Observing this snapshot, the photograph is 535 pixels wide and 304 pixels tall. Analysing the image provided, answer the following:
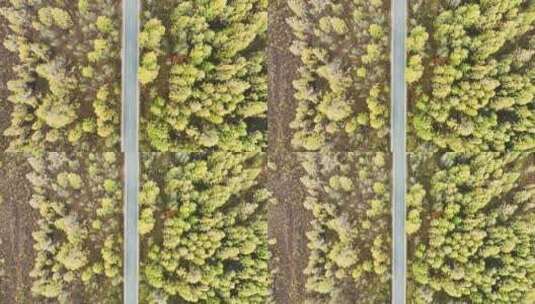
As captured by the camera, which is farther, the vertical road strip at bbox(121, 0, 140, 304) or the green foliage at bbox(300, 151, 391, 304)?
the green foliage at bbox(300, 151, 391, 304)

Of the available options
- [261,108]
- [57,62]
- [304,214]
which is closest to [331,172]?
[304,214]

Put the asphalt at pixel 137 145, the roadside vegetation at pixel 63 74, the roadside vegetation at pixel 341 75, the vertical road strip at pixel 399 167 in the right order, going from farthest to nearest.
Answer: the vertical road strip at pixel 399 167
the roadside vegetation at pixel 341 75
the asphalt at pixel 137 145
the roadside vegetation at pixel 63 74

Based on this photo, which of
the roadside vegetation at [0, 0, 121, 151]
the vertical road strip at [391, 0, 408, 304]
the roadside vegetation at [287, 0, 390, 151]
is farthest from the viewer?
the vertical road strip at [391, 0, 408, 304]

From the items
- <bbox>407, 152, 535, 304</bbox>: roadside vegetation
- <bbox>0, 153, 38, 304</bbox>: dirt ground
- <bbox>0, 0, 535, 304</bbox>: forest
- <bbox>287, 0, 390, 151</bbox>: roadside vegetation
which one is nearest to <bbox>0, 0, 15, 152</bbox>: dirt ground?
<bbox>0, 0, 535, 304</bbox>: forest

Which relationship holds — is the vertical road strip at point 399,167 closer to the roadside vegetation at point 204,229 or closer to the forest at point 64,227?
the roadside vegetation at point 204,229

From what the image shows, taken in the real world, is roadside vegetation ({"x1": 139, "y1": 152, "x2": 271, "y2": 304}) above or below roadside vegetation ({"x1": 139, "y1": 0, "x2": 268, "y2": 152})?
below

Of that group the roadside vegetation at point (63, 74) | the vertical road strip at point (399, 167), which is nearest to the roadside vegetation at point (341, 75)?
the vertical road strip at point (399, 167)

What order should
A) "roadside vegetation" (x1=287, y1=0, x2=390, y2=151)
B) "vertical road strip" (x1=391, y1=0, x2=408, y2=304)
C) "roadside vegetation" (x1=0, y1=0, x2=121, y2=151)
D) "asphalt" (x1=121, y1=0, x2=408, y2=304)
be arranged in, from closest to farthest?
"roadside vegetation" (x1=0, y1=0, x2=121, y2=151)
"asphalt" (x1=121, y1=0, x2=408, y2=304)
"roadside vegetation" (x1=287, y1=0, x2=390, y2=151)
"vertical road strip" (x1=391, y1=0, x2=408, y2=304)

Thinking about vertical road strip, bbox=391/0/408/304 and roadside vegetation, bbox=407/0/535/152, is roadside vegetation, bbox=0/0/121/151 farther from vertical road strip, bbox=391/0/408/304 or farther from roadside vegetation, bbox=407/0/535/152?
roadside vegetation, bbox=407/0/535/152
